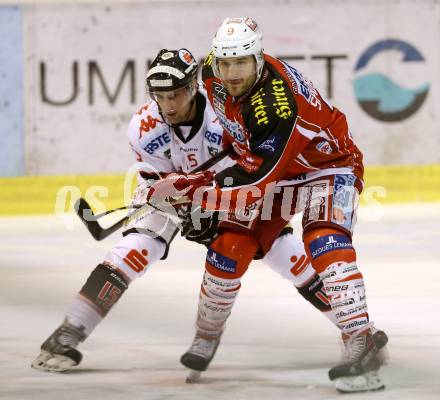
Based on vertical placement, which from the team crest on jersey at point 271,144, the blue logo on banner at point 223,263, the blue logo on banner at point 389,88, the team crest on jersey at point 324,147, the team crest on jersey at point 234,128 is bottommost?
the blue logo on banner at point 223,263

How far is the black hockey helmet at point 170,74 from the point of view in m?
4.83

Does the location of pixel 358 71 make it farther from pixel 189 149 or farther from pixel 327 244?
pixel 327 244

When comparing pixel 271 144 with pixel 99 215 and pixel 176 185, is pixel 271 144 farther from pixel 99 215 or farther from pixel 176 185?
pixel 99 215

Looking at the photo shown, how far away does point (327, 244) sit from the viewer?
4426 mm

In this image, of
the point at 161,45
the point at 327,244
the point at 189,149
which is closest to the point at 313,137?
the point at 327,244

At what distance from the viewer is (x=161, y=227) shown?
502cm

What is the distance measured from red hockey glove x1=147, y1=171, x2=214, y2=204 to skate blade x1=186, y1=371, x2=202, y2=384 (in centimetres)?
61

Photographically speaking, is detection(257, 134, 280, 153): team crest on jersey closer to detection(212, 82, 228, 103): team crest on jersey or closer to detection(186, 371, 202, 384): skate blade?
detection(212, 82, 228, 103): team crest on jersey

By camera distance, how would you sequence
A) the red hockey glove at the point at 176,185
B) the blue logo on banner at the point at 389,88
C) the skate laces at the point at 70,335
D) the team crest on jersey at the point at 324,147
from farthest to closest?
the blue logo on banner at the point at 389,88 < the skate laces at the point at 70,335 < the red hockey glove at the point at 176,185 < the team crest on jersey at the point at 324,147

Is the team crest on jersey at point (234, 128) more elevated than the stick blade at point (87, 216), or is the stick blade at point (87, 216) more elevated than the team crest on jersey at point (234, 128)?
the team crest on jersey at point (234, 128)

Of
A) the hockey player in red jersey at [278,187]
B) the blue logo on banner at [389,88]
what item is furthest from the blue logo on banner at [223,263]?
the blue logo on banner at [389,88]

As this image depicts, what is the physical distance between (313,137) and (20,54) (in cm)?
480

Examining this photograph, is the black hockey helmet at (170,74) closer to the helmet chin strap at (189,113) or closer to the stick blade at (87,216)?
the helmet chin strap at (189,113)

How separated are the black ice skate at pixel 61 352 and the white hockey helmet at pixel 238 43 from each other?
108cm
